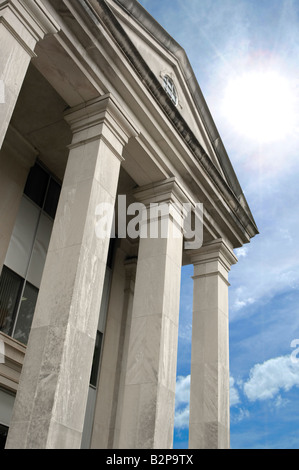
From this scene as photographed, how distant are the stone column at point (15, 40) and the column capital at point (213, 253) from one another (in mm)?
12590

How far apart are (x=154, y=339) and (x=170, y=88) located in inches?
482

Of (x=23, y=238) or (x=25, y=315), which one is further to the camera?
(x=23, y=238)

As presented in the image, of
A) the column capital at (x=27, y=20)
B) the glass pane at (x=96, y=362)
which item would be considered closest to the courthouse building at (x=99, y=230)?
the column capital at (x=27, y=20)

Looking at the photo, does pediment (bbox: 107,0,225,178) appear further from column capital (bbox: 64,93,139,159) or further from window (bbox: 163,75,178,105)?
column capital (bbox: 64,93,139,159)

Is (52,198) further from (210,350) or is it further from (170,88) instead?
(210,350)

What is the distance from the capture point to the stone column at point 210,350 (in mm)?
18516

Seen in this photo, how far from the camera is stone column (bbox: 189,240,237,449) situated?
18.5m

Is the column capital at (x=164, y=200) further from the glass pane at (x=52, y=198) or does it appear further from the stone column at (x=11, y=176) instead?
the stone column at (x=11, y=176)

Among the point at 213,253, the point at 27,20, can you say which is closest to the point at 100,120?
the point at 27,20

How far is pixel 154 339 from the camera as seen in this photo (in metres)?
15.6

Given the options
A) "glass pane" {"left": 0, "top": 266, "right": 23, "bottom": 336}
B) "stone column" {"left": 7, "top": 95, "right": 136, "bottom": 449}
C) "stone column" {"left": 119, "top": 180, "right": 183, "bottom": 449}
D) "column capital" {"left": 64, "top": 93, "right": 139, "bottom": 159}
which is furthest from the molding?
"glass pane" {"left": 0, "top": 266, "right": 23, "bottom": 336}

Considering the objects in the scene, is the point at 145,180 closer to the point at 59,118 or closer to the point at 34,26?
the point at 59,118
